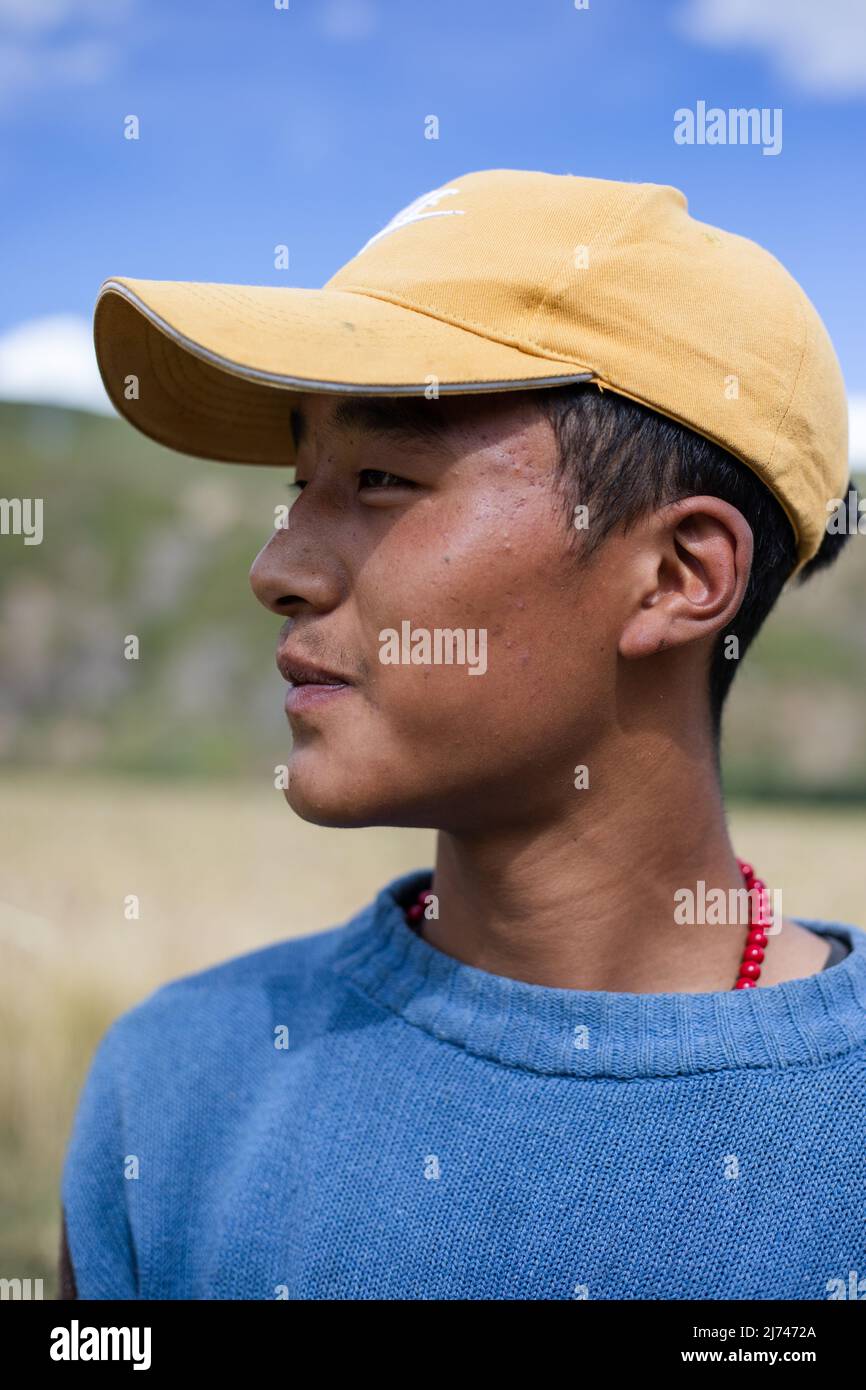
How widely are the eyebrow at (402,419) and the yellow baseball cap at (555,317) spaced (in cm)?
8

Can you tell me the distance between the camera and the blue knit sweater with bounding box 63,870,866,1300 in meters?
1.77

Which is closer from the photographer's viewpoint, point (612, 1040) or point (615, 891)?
point (612, 1040)

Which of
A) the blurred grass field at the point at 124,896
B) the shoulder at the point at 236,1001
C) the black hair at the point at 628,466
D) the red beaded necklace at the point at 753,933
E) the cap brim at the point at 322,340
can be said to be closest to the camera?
the cap brim at the point at 322,340

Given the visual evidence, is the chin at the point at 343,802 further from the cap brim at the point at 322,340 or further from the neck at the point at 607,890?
the cap brim at the point at 322,340

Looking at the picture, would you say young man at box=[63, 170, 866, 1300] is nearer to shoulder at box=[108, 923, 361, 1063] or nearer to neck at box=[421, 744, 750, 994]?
neck at box=[421, 744, 750, 994]

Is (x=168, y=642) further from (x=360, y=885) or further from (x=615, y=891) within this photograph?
(x=615, y=891)

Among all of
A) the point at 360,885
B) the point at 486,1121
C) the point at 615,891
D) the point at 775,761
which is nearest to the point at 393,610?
the point at 615,891

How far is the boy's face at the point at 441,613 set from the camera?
1.84 metres

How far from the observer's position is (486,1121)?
6.23 ft

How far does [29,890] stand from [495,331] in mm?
4713

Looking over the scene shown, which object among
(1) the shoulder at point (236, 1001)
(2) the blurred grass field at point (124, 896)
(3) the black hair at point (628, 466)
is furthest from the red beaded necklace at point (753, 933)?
(2) the blurred grass field at point (124, 896)

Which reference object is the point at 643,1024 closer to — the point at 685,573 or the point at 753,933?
the point at 753,933

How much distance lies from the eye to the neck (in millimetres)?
521
